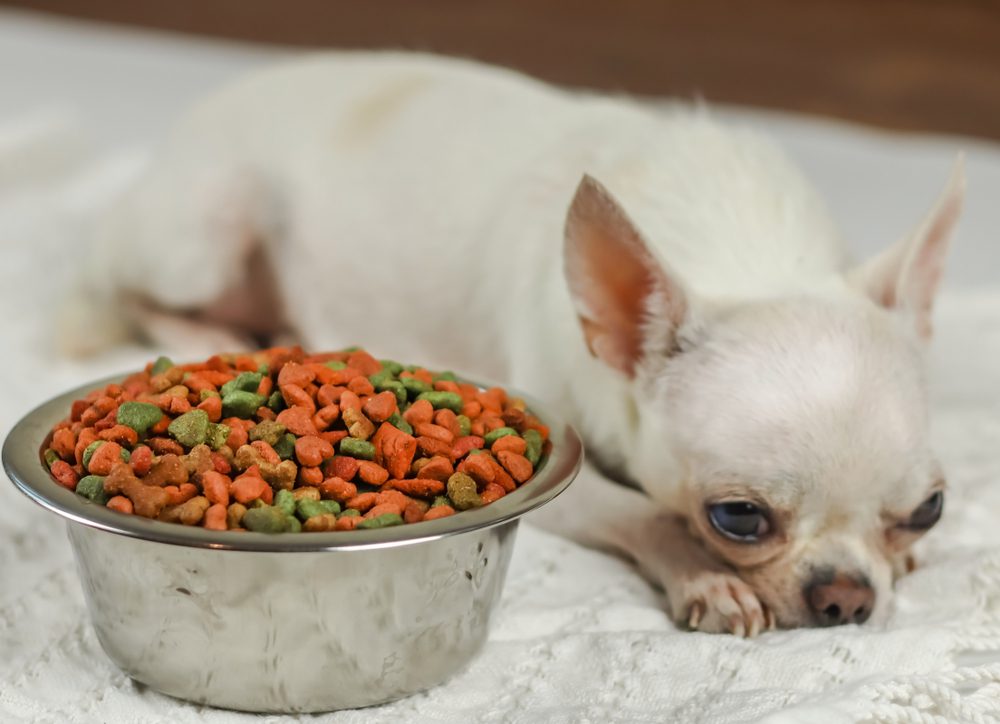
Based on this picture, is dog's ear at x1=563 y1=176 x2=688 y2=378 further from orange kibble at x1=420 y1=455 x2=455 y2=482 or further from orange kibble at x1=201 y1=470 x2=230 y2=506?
orange kibble at x1=201 y1=470 x2=230 y2=506

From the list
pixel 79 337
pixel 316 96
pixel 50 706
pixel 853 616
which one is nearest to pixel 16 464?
pixel 50 706

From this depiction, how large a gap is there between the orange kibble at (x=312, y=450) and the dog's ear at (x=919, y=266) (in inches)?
29.3

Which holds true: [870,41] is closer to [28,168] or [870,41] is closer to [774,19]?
[774,19]

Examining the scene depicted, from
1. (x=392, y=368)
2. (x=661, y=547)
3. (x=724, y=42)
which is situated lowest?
(x=724, y=42)

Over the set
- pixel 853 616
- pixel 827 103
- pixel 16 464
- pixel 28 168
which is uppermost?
pixel 16 464

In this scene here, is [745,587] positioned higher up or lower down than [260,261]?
higher up

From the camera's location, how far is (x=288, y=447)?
1.31 meters

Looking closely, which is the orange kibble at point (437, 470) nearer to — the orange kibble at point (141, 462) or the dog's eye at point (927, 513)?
the orange kibble at point (141, 462)

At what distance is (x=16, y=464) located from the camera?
4.27ft

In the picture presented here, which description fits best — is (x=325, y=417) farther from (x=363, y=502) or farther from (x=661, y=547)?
(x=661, y=547)

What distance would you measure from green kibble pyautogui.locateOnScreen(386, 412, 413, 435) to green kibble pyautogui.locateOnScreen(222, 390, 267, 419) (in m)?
0.14

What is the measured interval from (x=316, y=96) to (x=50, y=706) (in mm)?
1461

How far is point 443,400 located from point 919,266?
2.14 ft

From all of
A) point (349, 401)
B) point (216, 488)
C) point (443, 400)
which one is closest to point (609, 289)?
point (443, 400)
